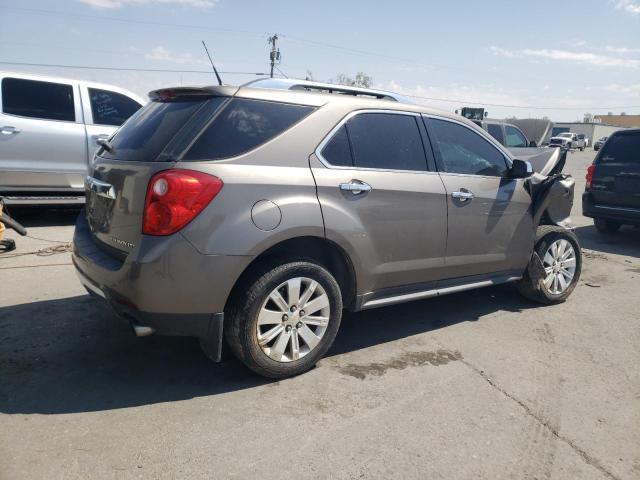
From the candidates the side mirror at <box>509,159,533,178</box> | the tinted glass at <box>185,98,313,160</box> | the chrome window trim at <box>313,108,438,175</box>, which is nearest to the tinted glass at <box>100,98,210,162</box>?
the tinted glass at <box>185,98,313,160</box>

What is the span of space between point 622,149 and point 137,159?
779 centimetres

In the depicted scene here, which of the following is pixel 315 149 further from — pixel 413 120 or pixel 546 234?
pixel 546 234

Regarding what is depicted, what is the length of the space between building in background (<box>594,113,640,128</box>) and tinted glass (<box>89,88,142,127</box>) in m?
116

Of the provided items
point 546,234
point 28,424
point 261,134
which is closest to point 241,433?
point 28,424

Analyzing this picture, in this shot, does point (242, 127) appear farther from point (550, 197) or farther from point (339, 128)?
point (550, 197)

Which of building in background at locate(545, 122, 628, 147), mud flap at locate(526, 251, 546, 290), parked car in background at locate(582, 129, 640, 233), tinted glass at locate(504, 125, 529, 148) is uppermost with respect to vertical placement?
building in background at locate(545, 122, 628, 147)

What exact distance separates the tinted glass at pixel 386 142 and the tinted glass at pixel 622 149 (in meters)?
5.70

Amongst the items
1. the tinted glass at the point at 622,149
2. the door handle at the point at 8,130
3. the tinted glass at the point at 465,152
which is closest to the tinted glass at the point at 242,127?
the tinted glass at the point at 465,152

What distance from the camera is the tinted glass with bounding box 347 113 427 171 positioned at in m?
3.54

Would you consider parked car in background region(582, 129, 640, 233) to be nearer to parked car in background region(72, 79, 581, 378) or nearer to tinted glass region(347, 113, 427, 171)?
parked car in background region(72, 79, 581, 378)

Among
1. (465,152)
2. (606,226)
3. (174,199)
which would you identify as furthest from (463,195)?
(606,226)

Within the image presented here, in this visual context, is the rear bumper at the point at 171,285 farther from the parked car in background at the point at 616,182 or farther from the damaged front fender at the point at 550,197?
the parked car in background at the point at 616,182

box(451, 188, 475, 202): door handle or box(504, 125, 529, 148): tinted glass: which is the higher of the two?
box(504, 125, 529, 148): tinted glass

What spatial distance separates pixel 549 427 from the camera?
2.94 m
